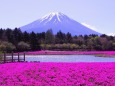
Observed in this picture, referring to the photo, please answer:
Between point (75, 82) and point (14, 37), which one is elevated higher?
point (14, 37)

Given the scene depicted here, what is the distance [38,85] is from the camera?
16781mm

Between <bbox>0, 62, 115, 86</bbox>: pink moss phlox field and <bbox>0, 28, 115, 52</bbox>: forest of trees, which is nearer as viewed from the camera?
<bbox>0, 62, 115, 86</bbox>: pink moss phlox field

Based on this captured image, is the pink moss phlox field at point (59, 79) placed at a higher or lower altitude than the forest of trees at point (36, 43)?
lower

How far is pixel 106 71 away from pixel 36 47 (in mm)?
85619

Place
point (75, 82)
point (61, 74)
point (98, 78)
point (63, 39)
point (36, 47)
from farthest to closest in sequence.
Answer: point (63, 39) < point (36, 47) < point (61, 74) < point (98, 78) < point (75, 82)

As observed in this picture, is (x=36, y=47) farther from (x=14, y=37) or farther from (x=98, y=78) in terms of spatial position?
(x=98, y=78)

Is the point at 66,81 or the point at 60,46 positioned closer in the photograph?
the point at 66,81

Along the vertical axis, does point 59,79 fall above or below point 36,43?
below

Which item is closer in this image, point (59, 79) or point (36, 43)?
point (59, 79)

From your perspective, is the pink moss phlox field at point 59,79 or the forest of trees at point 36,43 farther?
the forest of trees at point 36,43

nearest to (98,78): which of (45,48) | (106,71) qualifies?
(106,71)

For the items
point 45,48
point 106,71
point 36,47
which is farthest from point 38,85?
point 45,48

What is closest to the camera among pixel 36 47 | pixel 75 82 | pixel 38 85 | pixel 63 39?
pixel 38 85

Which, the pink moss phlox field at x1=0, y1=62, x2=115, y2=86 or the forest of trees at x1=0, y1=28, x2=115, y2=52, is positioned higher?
the forest of trees at x1=0, y1=28, x2=115, y2=52
